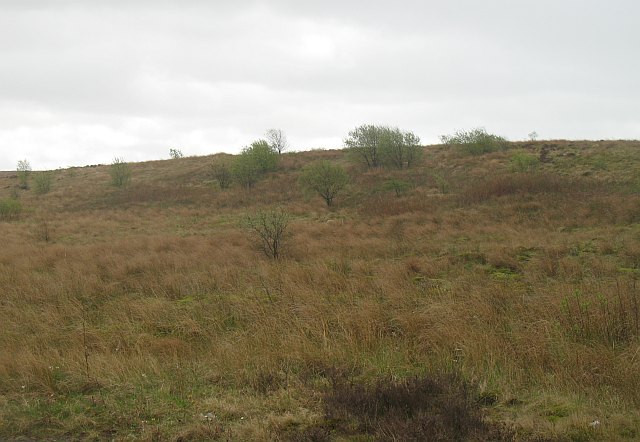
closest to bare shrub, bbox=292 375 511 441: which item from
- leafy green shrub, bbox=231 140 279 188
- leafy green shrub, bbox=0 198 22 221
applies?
leafy green shrub, bbox=0 198 22 221

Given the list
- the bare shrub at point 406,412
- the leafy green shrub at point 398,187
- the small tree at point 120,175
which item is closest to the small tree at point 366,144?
the leafy green shrub at point 398,187

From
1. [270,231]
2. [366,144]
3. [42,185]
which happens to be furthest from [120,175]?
[270,231]

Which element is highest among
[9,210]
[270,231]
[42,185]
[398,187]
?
[42,185]

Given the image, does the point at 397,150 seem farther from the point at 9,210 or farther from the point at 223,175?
the point at 9,210

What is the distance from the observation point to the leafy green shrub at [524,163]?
103 feet

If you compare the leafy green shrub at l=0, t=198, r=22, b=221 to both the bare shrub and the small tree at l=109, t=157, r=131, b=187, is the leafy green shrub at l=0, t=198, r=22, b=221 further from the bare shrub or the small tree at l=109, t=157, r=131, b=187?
the bare shrub

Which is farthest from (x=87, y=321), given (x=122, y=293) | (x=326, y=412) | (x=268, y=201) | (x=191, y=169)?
(x=191, y=169)

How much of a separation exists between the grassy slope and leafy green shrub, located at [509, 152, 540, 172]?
677 inches

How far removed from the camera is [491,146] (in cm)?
3925

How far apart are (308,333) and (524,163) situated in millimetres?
30102

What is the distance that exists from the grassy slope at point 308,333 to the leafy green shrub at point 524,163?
1721 cm

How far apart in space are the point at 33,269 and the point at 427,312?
10.4m

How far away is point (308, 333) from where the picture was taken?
5559mm

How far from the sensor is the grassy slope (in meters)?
3.73
